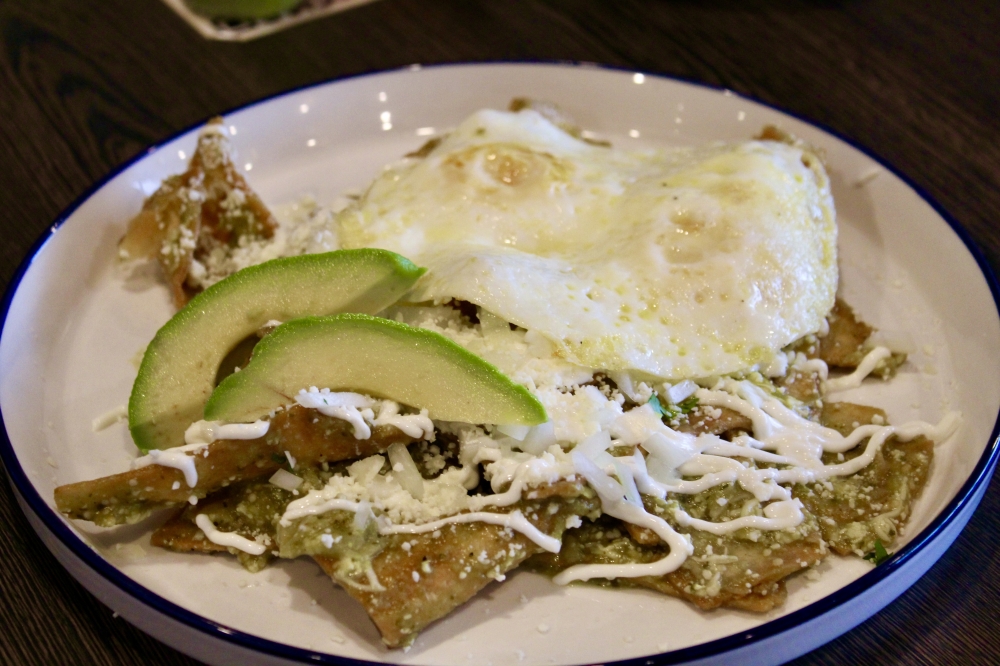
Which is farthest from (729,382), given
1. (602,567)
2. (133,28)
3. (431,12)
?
(133,28)

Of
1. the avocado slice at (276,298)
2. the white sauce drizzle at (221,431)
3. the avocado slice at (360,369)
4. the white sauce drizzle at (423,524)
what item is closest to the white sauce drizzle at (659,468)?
the white sauce drizzle at (423,524)

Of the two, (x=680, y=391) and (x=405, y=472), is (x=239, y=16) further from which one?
(x=680, y=391)

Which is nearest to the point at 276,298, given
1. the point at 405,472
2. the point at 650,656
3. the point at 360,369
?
the point at 360,369

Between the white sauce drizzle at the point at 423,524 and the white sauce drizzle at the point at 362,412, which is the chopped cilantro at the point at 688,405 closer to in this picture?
the white sauce drizzle at the point at 423,524

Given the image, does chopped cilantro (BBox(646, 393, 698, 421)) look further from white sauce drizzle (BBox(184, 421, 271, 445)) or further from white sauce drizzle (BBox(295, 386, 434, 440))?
white sauce drizzle (BBox(184, 421, 271, 445))

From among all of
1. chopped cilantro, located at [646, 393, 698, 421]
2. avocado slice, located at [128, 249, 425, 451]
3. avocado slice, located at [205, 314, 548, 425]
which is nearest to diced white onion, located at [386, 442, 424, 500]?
avocado slice, located at [205, 314, 548, 425]

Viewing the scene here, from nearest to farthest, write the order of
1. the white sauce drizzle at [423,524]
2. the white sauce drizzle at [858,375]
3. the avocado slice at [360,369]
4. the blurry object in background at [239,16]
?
the white sauce drizzle at [423,524] → the avocado slice at [360,369] → the white sauce drizzle at [858,375] → the blurry object in background at [239,16]
